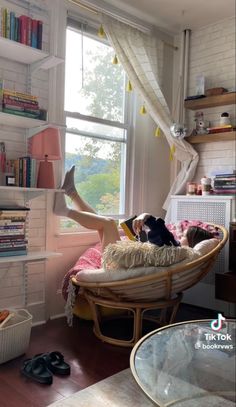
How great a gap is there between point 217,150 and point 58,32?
6.00 ft

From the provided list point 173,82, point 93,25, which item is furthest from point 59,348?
point 173,82

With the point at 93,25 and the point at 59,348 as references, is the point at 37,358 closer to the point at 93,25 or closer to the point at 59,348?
the point at 59,348

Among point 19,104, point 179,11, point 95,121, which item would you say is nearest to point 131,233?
point 95,121

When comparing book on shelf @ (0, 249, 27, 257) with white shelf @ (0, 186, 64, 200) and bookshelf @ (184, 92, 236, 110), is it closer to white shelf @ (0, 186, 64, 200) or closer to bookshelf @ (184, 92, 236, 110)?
white shelf @ (0, 186, 64, 200)

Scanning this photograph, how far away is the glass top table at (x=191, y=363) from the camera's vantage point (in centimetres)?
147

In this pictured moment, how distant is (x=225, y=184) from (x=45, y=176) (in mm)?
1617

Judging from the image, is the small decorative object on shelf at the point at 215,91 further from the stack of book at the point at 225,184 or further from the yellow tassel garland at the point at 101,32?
the yellow tassel garland at the point at 101,32

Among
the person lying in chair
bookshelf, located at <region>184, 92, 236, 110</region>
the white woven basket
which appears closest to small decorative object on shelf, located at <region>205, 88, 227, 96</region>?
bookshelf, located at <region>184, 92, 236, 110</region>

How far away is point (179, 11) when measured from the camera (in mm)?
3594

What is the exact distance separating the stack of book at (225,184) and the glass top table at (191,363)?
70.8 inches

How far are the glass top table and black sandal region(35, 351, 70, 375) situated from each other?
692 millimetres

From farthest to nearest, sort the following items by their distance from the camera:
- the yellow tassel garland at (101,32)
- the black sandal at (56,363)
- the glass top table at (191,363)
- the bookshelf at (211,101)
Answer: the bookshelf at (211,101), the yellow tassel garland at (101,32), the black sandal at (56,363), the glass top table at (191,363)

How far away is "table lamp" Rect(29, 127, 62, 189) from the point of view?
2.73 meters

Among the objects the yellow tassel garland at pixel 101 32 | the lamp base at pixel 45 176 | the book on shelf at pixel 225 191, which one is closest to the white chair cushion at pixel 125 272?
the lamp base at pixel 45 176
